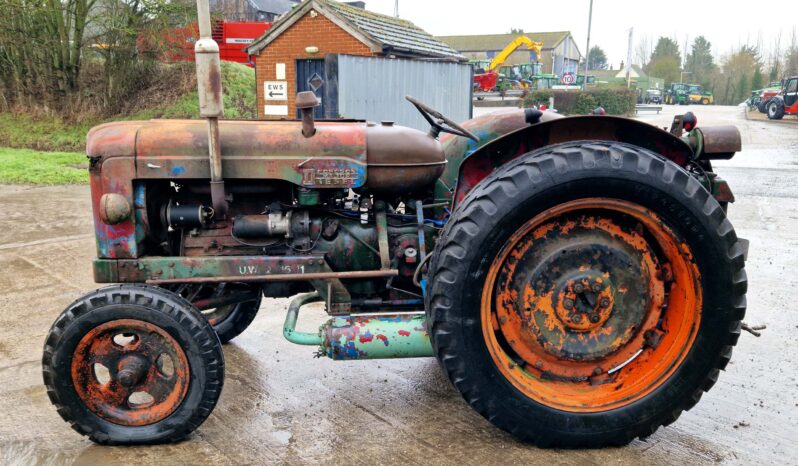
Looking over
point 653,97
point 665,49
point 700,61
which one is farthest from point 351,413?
point 665,49

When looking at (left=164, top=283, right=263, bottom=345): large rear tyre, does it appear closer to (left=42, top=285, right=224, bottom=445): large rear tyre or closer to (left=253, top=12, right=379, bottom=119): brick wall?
(left=42, top=285, right=224, bottom=445): large rear tyre

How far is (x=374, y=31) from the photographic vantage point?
12.8m

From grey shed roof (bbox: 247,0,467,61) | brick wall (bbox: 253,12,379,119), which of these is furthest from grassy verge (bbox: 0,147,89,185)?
grey shed roof (bbox: 247,0,467,61)

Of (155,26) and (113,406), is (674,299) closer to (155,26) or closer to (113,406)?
(113,406)

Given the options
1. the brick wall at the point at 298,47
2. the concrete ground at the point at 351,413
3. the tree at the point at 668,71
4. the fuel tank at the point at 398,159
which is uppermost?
the tree at the point at 668,71

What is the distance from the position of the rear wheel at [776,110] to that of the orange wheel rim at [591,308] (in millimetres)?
32877

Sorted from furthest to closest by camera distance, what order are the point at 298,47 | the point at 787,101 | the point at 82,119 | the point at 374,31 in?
the point at 787,101 → the point at 82,119 → the point at 298,47 → the point at 374,31

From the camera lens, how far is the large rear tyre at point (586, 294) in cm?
260

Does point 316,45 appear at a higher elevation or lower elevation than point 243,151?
higher

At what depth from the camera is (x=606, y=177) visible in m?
2.58

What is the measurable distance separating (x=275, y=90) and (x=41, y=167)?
4828 millimetres

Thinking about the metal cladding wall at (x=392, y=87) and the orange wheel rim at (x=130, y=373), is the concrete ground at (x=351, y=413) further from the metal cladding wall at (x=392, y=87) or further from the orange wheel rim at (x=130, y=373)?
the metal cladding wall at (x=392, y=87)

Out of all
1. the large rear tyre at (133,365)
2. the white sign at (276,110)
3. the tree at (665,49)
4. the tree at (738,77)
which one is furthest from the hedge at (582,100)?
the tree at (665,49)

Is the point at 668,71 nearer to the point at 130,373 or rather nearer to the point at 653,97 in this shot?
the point at 653,97
